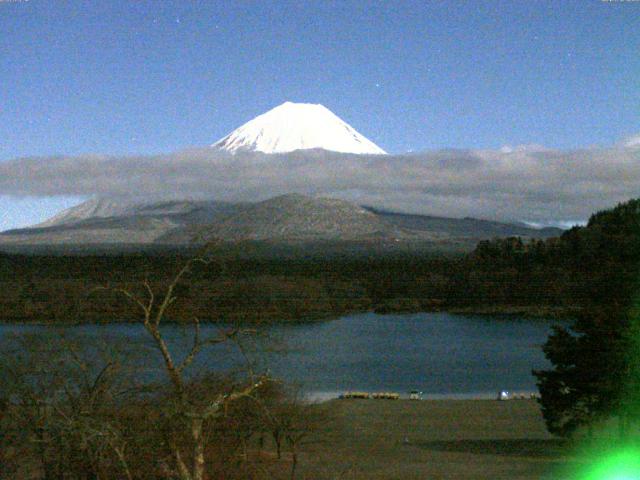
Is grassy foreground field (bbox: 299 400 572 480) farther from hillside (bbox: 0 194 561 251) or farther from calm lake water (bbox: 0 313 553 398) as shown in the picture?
hillside (bbox: 0 194 561 251)

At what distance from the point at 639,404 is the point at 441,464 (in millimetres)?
2453

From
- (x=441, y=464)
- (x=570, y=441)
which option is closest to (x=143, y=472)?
(x=441, y=464)

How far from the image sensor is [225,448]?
21.4ft

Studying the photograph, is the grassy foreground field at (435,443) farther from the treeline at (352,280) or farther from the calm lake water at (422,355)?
the treeline at (352,280)

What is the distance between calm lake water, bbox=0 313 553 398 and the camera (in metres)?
16.8

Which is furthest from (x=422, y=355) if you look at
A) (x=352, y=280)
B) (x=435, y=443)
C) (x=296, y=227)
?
(x=435, y=443)

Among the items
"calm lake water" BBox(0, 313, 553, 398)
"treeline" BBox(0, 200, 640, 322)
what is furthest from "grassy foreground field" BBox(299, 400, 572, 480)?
"treeline" BBox(0, 200, 640, 322)

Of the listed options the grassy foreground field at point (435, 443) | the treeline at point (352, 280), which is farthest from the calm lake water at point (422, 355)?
the grassy foreground field at point (435, 443)

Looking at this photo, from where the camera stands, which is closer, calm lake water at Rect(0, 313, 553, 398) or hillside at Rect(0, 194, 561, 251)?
calm lake water at Rect(0, 313, 553, 398)

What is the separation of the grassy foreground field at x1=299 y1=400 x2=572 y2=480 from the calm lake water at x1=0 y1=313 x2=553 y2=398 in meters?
1.12

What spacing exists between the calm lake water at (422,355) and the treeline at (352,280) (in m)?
0.57

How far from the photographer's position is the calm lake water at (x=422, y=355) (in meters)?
16.8

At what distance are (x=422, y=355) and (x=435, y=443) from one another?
373 inches

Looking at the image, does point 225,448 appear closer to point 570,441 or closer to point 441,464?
point 441,464
